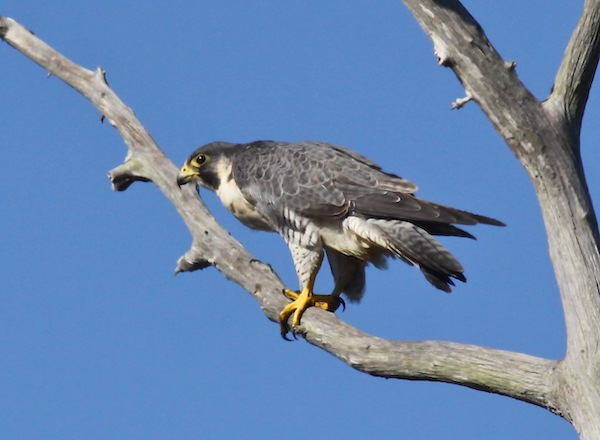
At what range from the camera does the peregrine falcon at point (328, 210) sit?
5.88m

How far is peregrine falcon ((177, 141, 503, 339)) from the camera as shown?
5883mm

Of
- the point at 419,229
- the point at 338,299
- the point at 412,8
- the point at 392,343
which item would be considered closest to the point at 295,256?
the point at 338,299

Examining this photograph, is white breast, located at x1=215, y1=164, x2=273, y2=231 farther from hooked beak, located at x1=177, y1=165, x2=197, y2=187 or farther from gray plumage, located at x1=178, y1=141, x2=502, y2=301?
hooked beak, located at x1=177, y1=165, x2=197, y2=187

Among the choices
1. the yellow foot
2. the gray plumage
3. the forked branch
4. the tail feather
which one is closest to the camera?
the forked branch

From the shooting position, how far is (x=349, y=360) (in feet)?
17.8

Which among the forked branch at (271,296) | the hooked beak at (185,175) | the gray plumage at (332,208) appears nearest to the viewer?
the forked branch at (271,296)

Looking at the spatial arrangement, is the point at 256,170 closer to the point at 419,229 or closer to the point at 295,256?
the point at 295,256

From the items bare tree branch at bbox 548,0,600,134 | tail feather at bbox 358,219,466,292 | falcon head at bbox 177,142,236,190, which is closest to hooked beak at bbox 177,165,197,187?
falcon head at bbox 177,142,236,190

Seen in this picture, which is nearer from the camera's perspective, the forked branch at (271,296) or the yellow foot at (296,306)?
the forked branch at (271,296)

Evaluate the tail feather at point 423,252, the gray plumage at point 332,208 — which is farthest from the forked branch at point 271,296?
the tail feather at point 423,252

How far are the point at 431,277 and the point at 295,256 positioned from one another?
4.06 ft

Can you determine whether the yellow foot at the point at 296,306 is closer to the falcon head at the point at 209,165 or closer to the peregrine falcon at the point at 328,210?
the peregrine falcon at the point at 328,210

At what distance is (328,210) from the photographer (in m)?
6.45

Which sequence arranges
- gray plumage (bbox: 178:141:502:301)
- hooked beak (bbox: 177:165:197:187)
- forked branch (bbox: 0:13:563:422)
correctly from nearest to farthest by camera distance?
forked branch (bbox: 0:13:563:422)
gray plumage (bbox: 178:141:502:301)
hooked beak (bbox: 177:165:197:187)
